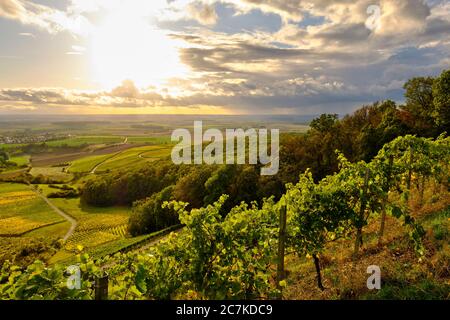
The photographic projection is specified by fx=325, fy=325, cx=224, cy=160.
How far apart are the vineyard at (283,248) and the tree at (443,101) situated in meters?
33.3

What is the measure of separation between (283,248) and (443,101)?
154 ft

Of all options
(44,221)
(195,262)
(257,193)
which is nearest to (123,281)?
(195,262)

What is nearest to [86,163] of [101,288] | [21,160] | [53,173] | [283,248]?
[53,173]

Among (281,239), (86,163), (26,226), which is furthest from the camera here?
(86,163)

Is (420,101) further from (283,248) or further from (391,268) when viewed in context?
(283,248)

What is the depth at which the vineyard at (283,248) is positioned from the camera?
5395mm

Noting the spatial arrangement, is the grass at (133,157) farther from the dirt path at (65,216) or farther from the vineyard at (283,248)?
the vineyard at (283,248)

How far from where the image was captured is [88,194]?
95750 mm

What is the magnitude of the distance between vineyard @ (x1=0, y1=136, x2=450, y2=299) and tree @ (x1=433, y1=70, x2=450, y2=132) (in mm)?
33311

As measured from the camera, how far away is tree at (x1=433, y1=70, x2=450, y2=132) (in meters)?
42.8

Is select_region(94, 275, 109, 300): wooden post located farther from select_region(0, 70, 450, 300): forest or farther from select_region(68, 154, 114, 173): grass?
select_region(68, 154, 114, 173): grass

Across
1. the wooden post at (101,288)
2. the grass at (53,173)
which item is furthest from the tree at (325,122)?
the grass at (53,173)

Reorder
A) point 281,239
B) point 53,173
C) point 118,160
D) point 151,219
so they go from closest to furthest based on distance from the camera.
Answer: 1. point 281,239
2. point 151,219
3. point 53,173
4. point 118,160

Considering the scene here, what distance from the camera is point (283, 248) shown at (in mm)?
7117
